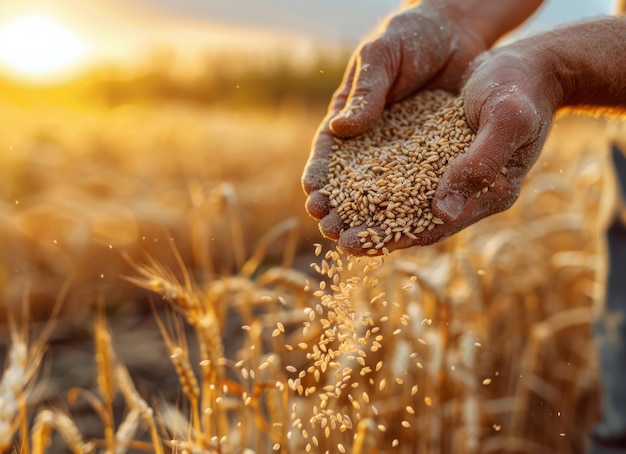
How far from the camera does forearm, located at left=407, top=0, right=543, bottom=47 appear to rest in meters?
1.82

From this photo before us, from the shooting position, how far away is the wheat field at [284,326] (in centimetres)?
135

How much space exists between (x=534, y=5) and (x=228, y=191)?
44.0 inches

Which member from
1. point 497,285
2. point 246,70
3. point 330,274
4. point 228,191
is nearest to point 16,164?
point 228,191

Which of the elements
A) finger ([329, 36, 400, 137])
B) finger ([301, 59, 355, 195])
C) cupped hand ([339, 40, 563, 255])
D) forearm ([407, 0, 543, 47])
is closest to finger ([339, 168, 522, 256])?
cupped hand ([339, 40, 563, 255])

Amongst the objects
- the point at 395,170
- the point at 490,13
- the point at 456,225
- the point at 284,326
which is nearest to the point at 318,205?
the point at 395,170

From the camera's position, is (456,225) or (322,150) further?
(322,150)

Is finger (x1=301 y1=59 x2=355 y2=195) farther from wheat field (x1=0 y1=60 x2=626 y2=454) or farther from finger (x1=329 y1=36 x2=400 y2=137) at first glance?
wheat field (x1=0 y1=60 x2=626 y2=454)

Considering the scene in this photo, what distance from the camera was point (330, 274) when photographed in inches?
53.5

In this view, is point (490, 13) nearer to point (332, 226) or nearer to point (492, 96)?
point (492, 96)

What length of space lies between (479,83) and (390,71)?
0.82 feet

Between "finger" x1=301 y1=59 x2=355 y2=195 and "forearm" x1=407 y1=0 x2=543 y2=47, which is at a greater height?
"forearm" x1=407 y1=0 x2=543 y2=47

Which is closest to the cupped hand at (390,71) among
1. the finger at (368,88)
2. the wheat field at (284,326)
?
the finger at (368,88)

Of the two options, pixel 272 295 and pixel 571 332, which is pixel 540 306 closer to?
pixel 571 332

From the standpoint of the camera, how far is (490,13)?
6.20 feet
